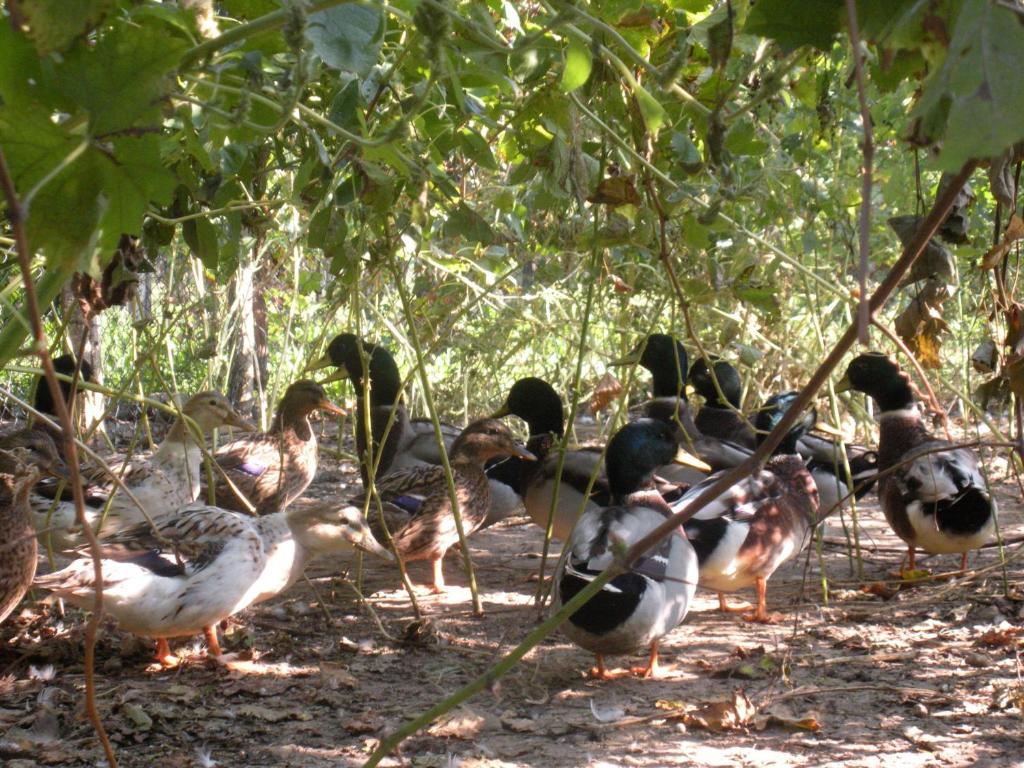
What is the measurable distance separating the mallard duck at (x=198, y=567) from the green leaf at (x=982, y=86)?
314cm

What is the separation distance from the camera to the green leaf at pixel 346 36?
4.34 ft

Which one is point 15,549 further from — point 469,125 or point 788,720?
point 788,720

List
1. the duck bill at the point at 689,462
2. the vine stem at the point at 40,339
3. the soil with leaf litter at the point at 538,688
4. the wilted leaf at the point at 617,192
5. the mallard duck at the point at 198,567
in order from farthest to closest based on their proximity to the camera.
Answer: the duck bill at the point at 689,462 → the mallard duck at the point at 198,567 → the soil with leaf litter at the point at 538,688 → the wilted leaf at the point at 617,192 → the vine stem at the point at 40,339

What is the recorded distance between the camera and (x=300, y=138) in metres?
3.07

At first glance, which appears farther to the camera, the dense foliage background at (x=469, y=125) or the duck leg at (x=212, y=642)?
the duck leg at (x=212, y=642)

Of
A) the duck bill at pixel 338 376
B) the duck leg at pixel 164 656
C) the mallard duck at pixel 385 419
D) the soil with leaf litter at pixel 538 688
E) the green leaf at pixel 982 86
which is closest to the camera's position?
the green leaf at pixel 982 86

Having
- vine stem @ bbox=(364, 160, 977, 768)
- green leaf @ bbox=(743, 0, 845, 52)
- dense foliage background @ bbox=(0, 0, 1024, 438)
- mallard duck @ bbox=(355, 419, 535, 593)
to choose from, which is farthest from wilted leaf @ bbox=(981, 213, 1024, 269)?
mallard duck @ bbox=(355, 419, 535, 593)

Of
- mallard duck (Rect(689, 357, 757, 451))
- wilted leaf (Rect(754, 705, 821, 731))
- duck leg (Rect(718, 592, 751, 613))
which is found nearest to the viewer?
wilted leaf (Rect(754, 705, 821, 731))

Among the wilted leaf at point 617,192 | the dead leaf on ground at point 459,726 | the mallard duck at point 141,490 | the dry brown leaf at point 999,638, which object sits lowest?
the dead leaf on ground at point 459,726

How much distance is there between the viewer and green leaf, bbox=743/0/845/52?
1.30 meters

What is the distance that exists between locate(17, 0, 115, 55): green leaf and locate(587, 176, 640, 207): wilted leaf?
1.60m

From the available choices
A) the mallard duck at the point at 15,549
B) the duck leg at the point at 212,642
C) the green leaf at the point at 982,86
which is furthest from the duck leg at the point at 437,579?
the green leaf at the point at 982,86

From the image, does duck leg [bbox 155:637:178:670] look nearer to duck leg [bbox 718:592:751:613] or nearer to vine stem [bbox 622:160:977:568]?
duck leg [bbox 718:592:751:613]

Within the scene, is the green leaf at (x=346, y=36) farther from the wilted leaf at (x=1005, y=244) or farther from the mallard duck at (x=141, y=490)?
the mallard duck at (x=141, y=490)
